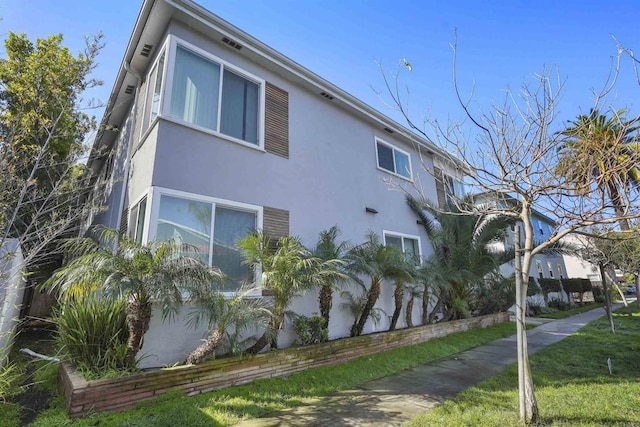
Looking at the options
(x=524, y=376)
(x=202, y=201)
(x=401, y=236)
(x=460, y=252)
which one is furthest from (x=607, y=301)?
(x=202, y=201)

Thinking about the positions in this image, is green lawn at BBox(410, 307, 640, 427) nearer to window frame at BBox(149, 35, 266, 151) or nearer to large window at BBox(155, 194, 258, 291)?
large window at BBox(155, 194, 258, 291)

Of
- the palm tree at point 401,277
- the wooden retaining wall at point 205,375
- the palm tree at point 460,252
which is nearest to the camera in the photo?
the wooden retaining wall at point 205,375

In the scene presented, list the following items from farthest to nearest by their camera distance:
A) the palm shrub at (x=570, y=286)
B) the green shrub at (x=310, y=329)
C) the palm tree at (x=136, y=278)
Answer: the palm shrub at (x=570, y=286)
the green shrub at (x=310, y=329)
the palm tree at (x=136, y=278)

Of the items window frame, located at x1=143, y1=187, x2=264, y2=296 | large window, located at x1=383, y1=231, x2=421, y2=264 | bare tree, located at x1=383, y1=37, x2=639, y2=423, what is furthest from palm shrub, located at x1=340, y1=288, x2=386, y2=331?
bare tree, located at x1=383, y1=37, x2=639, y2=423

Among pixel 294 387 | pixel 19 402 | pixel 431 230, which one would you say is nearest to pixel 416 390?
pixel 294 387

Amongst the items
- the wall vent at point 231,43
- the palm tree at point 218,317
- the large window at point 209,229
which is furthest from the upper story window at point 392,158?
the palm tree at point 218,317

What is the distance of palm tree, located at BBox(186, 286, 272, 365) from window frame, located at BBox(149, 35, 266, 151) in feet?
13.0

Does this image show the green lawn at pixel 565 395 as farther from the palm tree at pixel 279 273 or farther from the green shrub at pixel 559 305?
the green shrub at pixel 559 305

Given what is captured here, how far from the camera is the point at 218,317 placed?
236 inches

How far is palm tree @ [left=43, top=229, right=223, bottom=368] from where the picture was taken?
5285mm

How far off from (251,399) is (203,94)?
695 cm

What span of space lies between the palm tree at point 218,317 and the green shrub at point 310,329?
144 centimetres

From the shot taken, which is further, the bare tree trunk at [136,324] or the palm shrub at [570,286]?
the palm shrub at [570,286]

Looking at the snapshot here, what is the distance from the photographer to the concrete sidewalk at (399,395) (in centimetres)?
502
